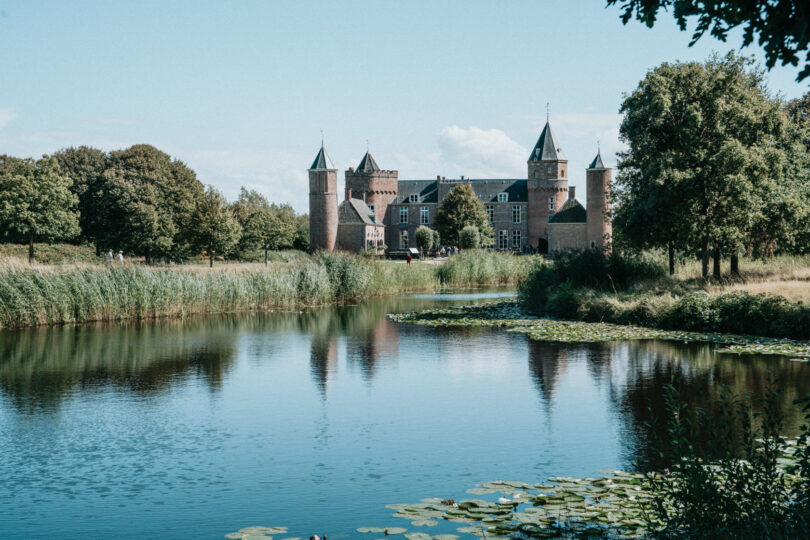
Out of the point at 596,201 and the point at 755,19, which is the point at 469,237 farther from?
the point at 755,19

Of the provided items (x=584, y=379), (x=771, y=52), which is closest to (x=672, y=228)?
(x=584, y=379)

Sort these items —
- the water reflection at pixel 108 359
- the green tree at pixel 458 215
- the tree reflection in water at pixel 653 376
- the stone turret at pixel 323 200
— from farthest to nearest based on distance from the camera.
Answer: the green tree at pixel 458 215 < the stone turret at pixel 323 200 < the water reflection at pixel 108 359 < the tree reflection in water at pixel 653 376

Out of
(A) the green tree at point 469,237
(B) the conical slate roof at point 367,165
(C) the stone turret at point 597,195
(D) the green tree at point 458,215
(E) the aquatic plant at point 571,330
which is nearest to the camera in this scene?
(E) the aquatic plant at point 571,330

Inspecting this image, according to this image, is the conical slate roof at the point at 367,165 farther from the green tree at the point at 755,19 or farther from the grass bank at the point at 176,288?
the green tree at the point at 755,19

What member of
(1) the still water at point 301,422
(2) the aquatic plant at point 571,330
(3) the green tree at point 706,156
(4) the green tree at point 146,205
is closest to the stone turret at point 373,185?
(4) the green tree at point 146,205

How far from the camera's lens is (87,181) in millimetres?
57625

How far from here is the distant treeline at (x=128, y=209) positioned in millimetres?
45312

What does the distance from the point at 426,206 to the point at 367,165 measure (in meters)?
8.18

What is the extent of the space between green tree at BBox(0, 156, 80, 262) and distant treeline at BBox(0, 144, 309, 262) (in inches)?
2.1

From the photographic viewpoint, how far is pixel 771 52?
5.30 meters

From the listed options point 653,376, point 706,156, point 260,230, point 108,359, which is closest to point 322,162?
point 260,230

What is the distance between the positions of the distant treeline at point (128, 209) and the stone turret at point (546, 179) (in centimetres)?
3221

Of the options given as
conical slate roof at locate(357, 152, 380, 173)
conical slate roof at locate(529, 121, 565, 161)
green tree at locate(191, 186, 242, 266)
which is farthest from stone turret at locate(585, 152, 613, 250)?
conical slate roof at locate(357, 152, 380, 173)

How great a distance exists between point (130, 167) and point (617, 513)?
2185 inches
